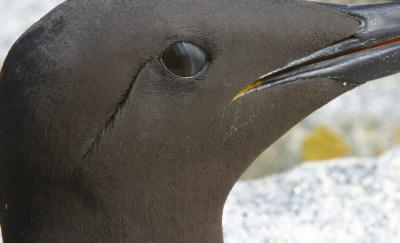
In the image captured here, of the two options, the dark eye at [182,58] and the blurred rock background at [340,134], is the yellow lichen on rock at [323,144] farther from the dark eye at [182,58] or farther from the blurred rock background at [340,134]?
the dark eye at [182,58]

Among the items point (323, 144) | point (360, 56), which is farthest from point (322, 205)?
point (323, 144)

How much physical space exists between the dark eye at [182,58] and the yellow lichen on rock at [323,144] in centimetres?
382

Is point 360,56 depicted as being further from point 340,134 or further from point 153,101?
point 340,134

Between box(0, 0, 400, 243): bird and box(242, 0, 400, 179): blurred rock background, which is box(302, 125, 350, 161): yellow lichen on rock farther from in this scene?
box(0, 0, 400, 243): bird

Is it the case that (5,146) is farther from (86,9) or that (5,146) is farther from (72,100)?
(86,9)

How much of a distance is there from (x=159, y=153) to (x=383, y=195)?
6.46ft

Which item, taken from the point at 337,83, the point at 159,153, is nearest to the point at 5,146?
the point at 159,153

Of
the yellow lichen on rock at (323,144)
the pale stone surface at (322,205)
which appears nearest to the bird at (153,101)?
the pale stone surface at (322,205)

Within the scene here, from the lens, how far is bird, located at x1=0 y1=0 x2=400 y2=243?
2.45m

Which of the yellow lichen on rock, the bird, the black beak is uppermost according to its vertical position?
the yellow lichen on rock

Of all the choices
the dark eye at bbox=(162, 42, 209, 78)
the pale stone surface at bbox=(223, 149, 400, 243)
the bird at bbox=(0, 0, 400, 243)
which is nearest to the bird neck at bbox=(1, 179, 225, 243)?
the bird at bbox=(0, 0, 400, 243)

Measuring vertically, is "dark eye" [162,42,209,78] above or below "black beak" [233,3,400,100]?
below

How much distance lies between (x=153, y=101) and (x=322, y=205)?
190 cm

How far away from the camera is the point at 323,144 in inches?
257
